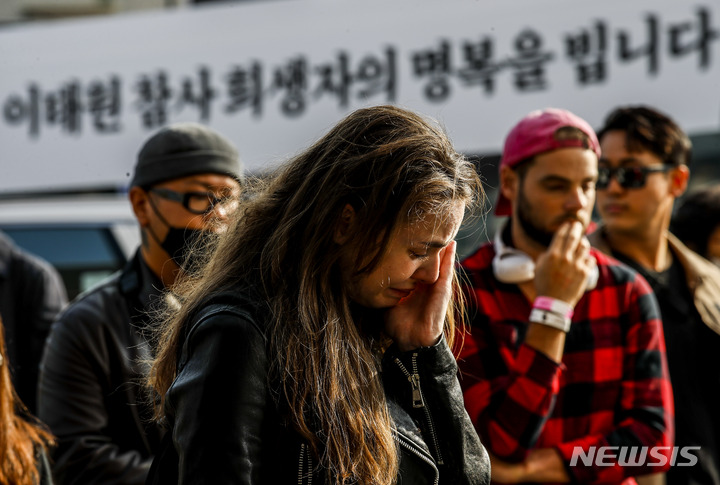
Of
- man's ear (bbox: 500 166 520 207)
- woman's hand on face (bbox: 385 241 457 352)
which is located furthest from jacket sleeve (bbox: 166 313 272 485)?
man's ear (bbox: 500 166 520 207)

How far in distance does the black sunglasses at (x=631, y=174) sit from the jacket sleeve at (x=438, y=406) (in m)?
1.70

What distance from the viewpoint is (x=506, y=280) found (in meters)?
2.40

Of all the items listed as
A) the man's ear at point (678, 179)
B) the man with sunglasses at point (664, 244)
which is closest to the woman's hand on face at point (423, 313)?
the man with sunglasses at point (664, 244)

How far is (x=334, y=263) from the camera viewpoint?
5.30ft

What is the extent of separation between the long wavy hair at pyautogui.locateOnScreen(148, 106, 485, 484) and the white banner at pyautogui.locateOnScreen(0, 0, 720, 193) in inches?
98.6

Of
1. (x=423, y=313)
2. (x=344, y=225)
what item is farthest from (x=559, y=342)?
(x=344, y=225)

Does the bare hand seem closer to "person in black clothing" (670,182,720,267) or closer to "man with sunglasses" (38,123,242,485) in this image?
"man with sunglasses" (38,123,242,485)

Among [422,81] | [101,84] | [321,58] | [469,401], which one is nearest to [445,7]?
[422,81]

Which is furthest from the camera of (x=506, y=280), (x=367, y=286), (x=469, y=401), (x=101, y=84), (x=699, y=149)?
(x=699, y=149)

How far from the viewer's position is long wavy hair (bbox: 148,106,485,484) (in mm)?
1483

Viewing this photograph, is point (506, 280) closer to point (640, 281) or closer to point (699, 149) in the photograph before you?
point (640, 281)

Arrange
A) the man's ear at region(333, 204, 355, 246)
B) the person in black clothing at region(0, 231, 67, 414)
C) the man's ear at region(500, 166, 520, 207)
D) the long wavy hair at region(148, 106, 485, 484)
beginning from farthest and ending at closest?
the person in black clothing at region(0, 231, 67, 414) → the man's ear at region(500, 166, 520, 207) → the man's ear at region(333, 204, 355, 246) → the long wavy hair at region(148, 106, 485, 484)

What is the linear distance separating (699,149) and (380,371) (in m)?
4.29

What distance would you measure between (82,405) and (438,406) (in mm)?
1175
